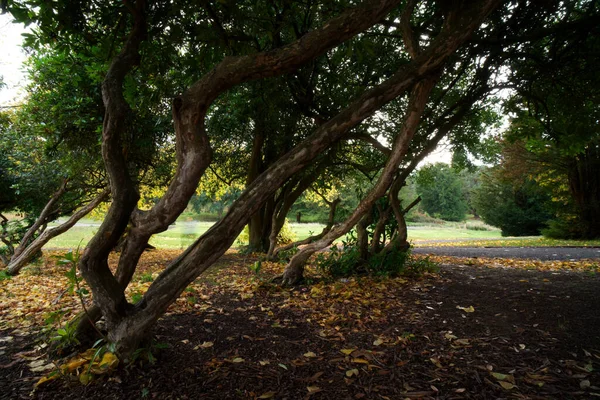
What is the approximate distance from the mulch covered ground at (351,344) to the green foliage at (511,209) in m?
21.6

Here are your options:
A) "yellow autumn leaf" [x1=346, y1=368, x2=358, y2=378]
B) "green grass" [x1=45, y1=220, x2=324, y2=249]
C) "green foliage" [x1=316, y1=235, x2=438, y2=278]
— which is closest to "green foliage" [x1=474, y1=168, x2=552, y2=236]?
"green grass" [x1=45, y1=220, x2=324, y2=249]

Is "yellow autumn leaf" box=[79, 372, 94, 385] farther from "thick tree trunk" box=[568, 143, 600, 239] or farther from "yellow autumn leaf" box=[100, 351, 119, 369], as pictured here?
"thick tree trunk" box=[568, 143, 600, 239]

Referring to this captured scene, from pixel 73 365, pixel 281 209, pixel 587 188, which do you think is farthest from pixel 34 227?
pixel 587 188

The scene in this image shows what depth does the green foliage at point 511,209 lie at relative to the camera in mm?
24000

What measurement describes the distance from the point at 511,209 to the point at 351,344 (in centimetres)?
2616

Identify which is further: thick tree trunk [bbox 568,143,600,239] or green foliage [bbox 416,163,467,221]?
green foliage [bbox 416,163,467,221]

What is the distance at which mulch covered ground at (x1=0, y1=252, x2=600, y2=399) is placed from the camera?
251 cm

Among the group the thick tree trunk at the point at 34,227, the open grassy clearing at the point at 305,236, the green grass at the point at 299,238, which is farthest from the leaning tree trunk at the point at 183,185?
the thick tree trunk at the point at 34,227

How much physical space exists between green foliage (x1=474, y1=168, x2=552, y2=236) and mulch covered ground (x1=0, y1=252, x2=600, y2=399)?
21.6 metres

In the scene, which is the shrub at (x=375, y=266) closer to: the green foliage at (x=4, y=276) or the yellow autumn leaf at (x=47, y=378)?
the yellow autumn leaf at (x=47, y=378)

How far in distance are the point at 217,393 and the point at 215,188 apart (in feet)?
40.1

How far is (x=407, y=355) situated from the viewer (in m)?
3.11

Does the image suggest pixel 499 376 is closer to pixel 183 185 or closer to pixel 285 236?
pixel 183 185

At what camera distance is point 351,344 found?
3.36 metres
